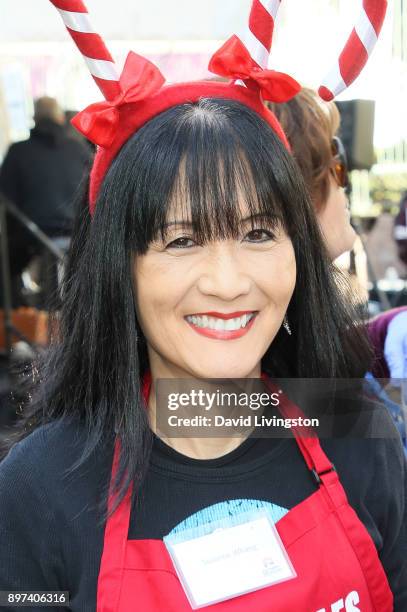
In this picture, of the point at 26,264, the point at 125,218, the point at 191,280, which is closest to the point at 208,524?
the point at 191,280

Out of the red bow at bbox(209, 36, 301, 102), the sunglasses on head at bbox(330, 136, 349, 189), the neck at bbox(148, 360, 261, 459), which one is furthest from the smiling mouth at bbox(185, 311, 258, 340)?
the sunglasses on head at bbox(330, 136, 349, 189)

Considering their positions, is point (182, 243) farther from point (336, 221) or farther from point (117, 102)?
point (336, 221)

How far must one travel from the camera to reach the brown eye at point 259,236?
121 cm

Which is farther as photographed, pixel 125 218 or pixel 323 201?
pixel 323 201

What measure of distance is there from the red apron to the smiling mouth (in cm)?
24

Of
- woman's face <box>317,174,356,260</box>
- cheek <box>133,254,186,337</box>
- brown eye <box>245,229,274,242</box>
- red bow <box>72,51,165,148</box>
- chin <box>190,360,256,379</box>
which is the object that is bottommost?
chin <box>190,360,256,379</box>

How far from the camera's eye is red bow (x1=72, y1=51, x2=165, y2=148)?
46.8 inches

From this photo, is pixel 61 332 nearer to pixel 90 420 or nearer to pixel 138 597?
pixel 90 420

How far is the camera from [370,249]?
546 centimetres

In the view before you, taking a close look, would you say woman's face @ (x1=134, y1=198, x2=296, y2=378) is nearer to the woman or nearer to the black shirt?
the woman

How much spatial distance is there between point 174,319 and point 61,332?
0.28 meters

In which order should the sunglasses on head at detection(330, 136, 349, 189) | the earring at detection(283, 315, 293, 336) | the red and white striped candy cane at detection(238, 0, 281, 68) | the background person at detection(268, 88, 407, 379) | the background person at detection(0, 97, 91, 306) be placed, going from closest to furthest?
1. the red and white striped candy cane at detection(238, 0, 281, 68)
2. the earring at detection(283, 315, 293, 336)
3. the background person at detection(268, 88, 407, 379)
4. the sunglasses on head at detection(330, 136, 349, 189)
5. the background person at detection(0, 97, 91, 306)

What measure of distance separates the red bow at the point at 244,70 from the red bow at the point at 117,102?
0.33 ft

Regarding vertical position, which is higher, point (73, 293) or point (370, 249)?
point (73, 293)
